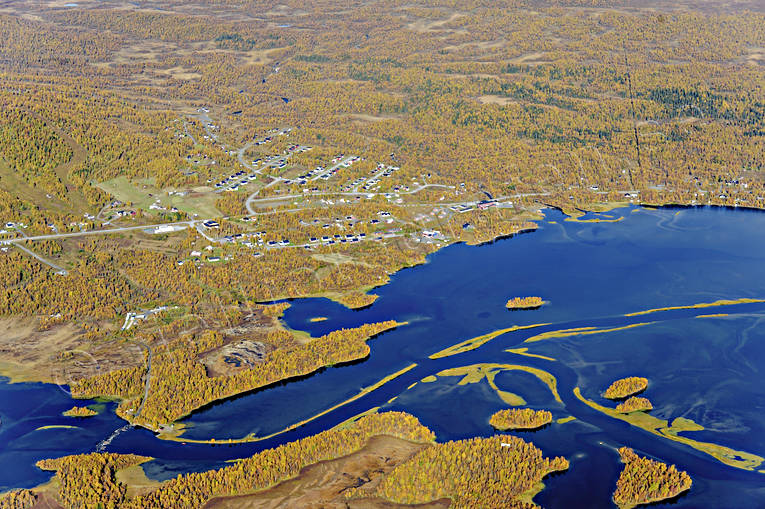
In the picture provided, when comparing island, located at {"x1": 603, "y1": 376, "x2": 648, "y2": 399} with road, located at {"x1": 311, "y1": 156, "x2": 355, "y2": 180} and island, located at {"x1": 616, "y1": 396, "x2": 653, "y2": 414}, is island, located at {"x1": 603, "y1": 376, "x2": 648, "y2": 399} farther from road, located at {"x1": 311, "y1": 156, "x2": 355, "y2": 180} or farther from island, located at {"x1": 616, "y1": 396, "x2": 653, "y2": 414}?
road, located at {"x1": 311, "y1": 156, "x2": 355, "y2": 180}

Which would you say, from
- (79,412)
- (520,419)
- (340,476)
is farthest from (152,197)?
(520,419)

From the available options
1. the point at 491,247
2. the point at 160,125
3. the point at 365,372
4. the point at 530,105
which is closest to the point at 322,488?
the point at 365,372

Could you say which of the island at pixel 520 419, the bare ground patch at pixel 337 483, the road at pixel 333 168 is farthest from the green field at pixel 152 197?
the island at pixel 520 419

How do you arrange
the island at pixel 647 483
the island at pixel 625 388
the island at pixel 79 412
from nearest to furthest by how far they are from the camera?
the island at pixel 647 483, the island at pixel 79 412, the island at pixel 625 388

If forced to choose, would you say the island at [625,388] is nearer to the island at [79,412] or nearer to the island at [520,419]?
the island at [520,419]

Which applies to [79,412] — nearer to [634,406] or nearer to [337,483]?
[337,483]

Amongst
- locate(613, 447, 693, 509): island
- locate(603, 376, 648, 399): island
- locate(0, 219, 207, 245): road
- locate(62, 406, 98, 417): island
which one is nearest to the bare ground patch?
locate(613, 447, 693, 509): island
